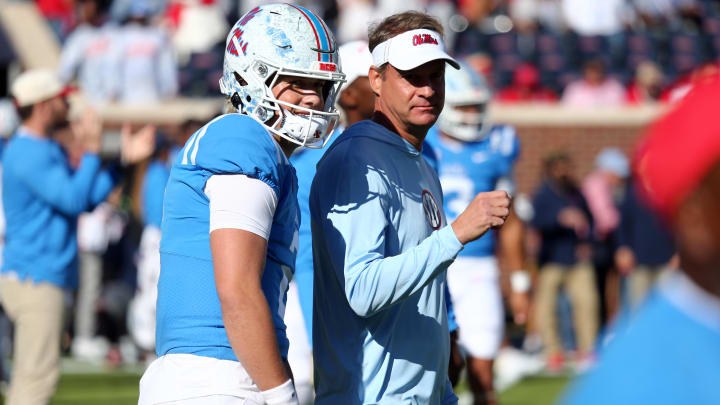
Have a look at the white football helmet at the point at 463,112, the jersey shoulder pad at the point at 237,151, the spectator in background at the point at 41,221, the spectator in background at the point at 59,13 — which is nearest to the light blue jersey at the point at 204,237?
the jersey shoulder pad at the point at 237,151

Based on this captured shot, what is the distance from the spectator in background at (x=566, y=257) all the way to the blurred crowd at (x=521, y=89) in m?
0.01

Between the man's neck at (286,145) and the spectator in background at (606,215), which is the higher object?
the man's neck at (286,145)

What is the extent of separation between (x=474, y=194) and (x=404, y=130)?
3744 mm

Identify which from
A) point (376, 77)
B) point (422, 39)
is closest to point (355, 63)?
point (376, 77)

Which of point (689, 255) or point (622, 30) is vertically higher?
point (689, 255)

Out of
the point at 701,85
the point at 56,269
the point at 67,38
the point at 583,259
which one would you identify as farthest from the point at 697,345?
the point at 67,38

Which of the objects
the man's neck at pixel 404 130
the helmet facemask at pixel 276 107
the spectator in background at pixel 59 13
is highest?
the helmet facemask at pixel 276 107

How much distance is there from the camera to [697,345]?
159 cm

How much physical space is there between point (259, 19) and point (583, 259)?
9542 mm

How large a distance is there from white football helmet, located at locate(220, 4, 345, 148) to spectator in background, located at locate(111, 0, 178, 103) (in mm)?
12436

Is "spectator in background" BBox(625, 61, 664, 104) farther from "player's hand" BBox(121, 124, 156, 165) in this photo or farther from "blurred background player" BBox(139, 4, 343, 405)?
"blurred background player" BBox(139, 4, 343, 405)

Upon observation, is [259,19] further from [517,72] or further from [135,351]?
[517,72]

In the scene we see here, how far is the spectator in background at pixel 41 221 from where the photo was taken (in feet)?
20.5

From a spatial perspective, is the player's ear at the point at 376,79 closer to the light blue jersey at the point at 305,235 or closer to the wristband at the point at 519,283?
the light blue jersey at the point at 305,235
